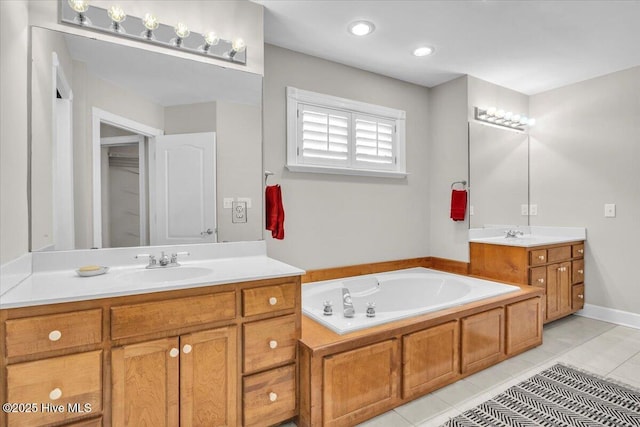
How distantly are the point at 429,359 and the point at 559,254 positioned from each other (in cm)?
209

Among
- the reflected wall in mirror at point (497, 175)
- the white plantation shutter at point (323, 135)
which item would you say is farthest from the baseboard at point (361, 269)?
the white plantation shutter at point (323, 135)

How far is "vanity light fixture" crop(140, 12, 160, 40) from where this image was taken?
72.8 inches

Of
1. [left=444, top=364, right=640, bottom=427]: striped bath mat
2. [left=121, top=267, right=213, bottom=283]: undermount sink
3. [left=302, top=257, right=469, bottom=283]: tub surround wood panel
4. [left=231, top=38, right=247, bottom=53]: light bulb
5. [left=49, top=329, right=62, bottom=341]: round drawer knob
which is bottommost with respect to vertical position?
[left=444, top=364, right=640, bottom=427]: striped bath mat

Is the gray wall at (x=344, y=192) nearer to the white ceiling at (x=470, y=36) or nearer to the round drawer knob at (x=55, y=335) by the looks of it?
the white ceiling at (x=470, y=36)

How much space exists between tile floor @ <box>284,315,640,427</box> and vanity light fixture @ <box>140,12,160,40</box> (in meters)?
2.31

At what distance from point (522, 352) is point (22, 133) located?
138 inches

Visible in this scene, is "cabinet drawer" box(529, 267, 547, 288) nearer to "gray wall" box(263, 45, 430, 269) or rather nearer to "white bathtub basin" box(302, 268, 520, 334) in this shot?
"white bathtub basin" box(302, 268, 520, 334)

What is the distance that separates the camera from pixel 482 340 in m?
2.33

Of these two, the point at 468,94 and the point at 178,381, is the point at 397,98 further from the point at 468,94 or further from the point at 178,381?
the point at 178,381

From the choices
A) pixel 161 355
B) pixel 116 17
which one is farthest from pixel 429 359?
pixel 116 17

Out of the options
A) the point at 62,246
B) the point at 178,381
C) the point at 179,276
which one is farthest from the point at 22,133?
the point at 178,381

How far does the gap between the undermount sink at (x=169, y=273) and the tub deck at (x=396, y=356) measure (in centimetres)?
68

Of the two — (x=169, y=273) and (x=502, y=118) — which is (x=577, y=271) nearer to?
(x=502, y=118)

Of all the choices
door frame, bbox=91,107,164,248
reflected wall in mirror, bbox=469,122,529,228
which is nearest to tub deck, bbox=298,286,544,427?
reflected wall in mirror, bbox=469,122,529,228
